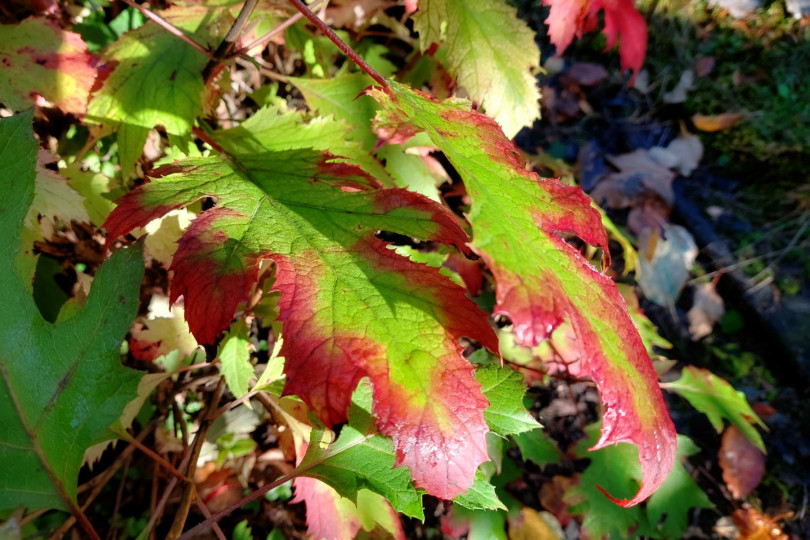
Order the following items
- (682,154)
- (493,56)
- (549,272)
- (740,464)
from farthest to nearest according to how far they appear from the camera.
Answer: (682,154) < (740,464) < (493,56) < (549,272)

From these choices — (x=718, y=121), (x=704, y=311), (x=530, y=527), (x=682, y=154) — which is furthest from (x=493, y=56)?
(x=718, y=121)

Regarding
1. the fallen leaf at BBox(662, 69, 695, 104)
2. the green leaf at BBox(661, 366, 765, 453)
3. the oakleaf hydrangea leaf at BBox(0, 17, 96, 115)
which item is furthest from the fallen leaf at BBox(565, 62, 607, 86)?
the oakleaf hydrangea leaf at BBox(0, 17, 96, 115)

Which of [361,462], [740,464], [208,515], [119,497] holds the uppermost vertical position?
[361,462]

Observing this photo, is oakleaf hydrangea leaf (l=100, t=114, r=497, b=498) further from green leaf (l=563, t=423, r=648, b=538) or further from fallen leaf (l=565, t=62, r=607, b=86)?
fallen leaf (l=565, t=62, r=607, b=86)

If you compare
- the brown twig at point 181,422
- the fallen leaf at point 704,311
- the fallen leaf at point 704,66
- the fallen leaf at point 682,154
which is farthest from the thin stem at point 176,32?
the fallen leaf at point 704,66

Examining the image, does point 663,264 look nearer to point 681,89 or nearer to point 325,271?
point 681,89

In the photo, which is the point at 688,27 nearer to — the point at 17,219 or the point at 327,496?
the point at 327,496
